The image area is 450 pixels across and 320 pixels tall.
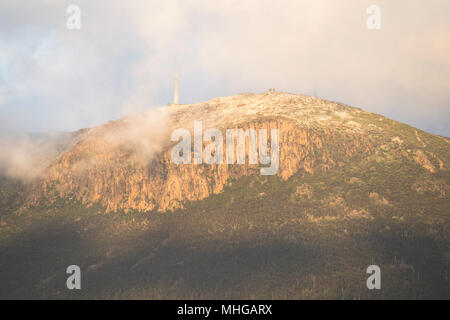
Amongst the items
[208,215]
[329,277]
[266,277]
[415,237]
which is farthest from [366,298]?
[208,215]

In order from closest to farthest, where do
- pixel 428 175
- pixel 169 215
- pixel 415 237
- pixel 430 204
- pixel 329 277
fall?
pixel 329 277, pixel 415 237, pixel 430 204, pixel 428 175, pixel 169 215

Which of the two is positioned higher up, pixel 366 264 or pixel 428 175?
pixel 428 175

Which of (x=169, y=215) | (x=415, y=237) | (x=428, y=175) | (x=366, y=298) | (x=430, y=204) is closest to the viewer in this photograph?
(x=366, y=298)

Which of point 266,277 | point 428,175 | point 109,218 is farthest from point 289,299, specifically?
point 109,218

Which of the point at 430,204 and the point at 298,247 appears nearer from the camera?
the point at 298,247
